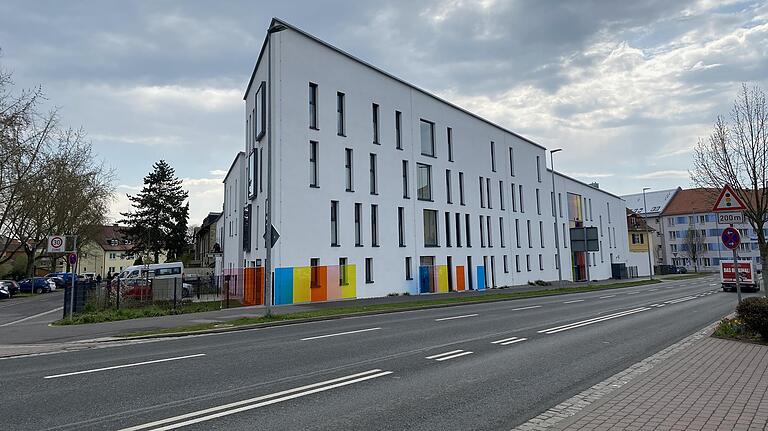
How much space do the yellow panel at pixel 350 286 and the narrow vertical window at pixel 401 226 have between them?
5.26 metres

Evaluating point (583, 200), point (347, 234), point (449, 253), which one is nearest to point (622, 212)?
point (583, 200)

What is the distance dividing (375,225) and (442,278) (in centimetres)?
784

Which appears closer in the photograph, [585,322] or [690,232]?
[585,322]

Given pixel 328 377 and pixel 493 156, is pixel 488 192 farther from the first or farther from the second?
pixel 328 377

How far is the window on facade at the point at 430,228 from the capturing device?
36656mm

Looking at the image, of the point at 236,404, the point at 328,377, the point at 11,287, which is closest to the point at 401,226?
the point at 328,377

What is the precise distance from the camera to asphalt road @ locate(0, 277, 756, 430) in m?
5.80

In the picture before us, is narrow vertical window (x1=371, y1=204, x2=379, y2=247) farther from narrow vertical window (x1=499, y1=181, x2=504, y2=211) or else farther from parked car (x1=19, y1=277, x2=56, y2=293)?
parked car (x1=19, y1=277, x2=56, y2=293)

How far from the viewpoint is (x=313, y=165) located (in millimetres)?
29219

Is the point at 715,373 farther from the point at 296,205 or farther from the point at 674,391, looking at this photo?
the point at 296,205

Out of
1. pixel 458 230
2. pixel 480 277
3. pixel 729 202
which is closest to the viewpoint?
pixel 729 202

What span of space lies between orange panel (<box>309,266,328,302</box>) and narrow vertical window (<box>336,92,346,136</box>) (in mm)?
8882

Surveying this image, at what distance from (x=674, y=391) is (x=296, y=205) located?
22.8 metres

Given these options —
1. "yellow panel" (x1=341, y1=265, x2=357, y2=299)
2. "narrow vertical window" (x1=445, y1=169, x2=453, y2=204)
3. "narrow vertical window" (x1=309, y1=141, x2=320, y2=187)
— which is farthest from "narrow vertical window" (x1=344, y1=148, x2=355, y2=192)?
"narrow vertical window" (x1=445, y1=169, x2=453, y2=204)
